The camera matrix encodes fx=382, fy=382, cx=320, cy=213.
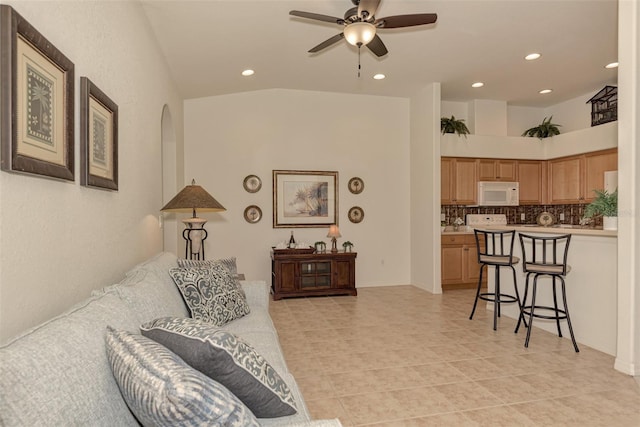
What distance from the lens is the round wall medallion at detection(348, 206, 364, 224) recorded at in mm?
6380

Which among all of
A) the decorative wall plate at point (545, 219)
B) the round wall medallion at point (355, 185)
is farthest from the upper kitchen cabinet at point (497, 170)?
the round wall medallion at point (355, 185)

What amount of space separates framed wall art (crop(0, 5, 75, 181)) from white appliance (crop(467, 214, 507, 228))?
6.31m

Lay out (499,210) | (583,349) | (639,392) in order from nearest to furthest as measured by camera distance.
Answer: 1. (639,392)
2. (583,349)
3. (499,210)

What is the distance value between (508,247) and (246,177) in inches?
150

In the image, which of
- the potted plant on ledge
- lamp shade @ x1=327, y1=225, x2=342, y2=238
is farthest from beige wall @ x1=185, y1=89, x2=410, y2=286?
the potted plant on ledge

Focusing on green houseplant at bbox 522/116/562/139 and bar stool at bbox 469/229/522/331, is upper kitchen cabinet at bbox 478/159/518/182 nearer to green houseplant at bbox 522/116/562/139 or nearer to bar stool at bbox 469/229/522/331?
green houseplant at bbox 522/116/562/139

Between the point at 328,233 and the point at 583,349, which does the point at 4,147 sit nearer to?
the point at 583,349

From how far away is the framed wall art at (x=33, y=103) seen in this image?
1.19 meters

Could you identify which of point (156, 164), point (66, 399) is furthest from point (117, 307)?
point (156, 164)

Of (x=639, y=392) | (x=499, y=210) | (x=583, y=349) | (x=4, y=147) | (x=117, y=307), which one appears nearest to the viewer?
(x=4, y=147)

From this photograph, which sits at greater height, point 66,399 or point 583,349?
point 66,399

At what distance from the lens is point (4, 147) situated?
118 cm

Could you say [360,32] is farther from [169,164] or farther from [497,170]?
[497,170]

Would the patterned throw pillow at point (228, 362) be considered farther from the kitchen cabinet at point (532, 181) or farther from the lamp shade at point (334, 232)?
the kitchen cabinet at point (532, 181)
